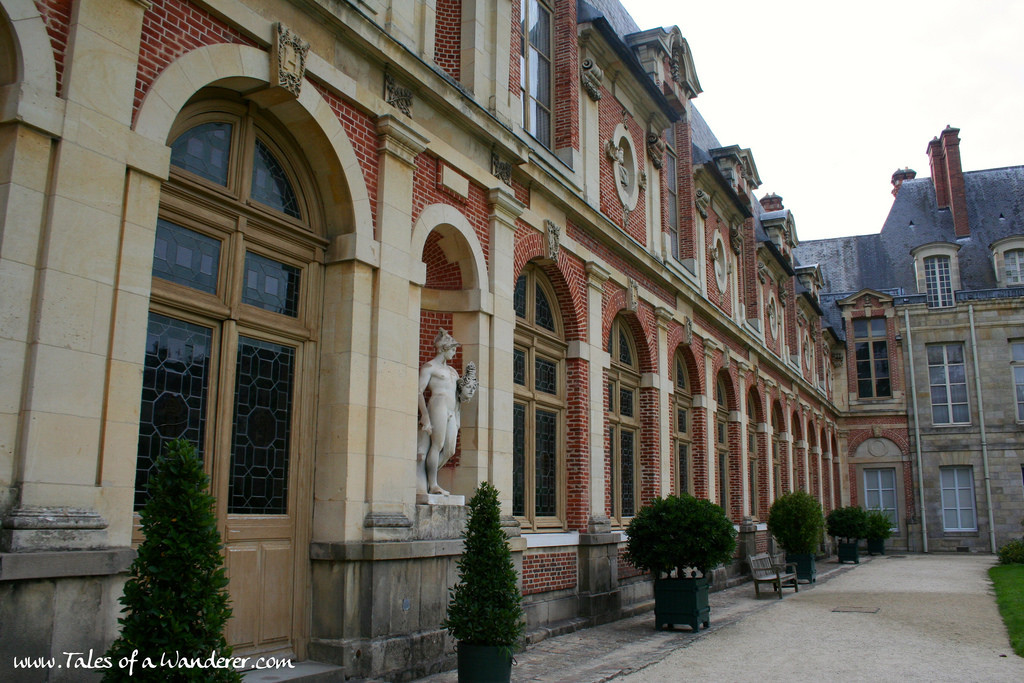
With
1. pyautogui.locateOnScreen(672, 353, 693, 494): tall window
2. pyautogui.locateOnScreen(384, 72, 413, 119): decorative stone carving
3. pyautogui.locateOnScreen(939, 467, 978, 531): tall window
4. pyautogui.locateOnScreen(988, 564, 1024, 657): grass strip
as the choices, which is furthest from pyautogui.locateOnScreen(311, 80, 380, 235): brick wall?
pyautogui.locateOnScreen(939, 467, 978, 531): tall window

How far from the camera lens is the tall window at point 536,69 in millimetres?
12484

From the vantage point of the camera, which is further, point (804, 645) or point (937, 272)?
point (937, 272)

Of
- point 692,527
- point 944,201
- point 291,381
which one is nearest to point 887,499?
point 944,201

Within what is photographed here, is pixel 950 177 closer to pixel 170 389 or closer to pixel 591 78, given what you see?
pixel 591 78

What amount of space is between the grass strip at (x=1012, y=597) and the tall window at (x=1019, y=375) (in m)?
12.6

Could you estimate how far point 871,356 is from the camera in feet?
123

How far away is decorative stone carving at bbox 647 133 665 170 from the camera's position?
16.8 meters

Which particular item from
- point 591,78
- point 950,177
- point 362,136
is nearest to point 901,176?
point 950,177

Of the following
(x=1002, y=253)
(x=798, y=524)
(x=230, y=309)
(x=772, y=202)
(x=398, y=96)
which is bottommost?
(x=798, y=524)

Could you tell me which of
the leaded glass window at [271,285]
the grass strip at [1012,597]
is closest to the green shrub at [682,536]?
the grass strip at [1012,597]

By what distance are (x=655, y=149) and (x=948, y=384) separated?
24324mm

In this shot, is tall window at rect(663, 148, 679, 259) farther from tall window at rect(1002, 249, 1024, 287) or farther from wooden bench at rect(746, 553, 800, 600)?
tall window at rect(1002, 249, 1024, 287)

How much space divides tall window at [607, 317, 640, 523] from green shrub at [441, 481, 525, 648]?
22.5 feet

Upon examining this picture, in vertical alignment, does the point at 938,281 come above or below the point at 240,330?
above
